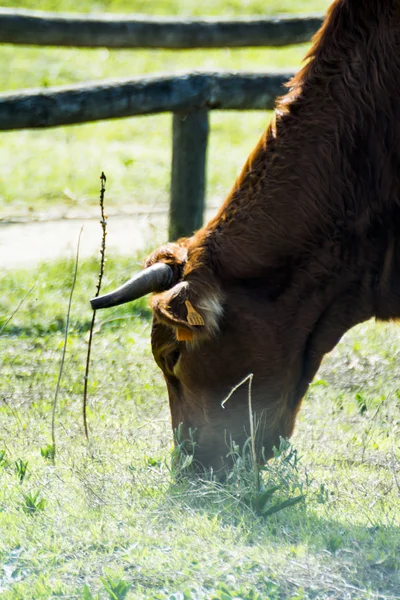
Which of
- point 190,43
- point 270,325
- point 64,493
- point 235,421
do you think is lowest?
point 64,493

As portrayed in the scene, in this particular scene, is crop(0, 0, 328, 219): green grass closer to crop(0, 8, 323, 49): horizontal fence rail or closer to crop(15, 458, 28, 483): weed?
crop(0, 8, 323, 49): horizontal fence rail

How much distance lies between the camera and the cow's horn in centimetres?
384

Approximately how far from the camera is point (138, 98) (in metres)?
7.00

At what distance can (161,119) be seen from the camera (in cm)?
1295

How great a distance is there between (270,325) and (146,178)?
22.0 feet

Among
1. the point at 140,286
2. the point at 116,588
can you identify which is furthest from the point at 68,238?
the point at 116,588

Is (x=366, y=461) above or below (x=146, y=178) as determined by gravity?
below

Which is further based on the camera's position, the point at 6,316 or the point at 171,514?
the point at 6,316

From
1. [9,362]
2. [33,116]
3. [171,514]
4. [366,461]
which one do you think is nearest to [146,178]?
[33,116]

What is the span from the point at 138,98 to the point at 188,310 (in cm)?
351

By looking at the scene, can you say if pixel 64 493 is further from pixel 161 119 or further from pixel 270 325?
pixel 161 119

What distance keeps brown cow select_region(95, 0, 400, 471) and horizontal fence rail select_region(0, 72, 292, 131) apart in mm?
2823

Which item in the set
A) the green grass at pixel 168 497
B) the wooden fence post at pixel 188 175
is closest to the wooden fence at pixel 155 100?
the wooden fence post at pixel 188 175

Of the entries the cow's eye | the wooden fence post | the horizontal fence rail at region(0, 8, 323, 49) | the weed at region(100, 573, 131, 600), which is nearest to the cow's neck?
the cow's eye
